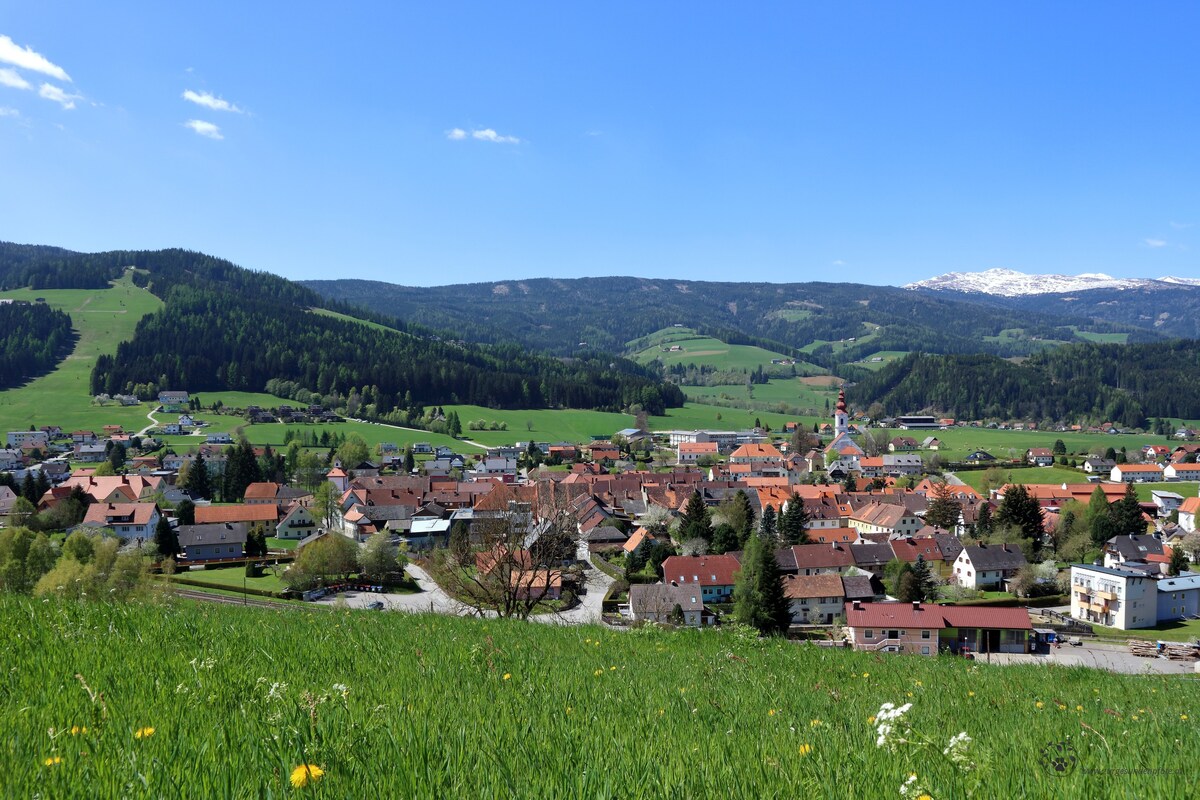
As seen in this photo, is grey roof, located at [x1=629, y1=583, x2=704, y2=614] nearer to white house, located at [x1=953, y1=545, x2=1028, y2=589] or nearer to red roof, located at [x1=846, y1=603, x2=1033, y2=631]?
red roof, located at [x1=846, y1=603, x2=1033, y2=631]

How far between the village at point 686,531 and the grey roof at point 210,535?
0.18 meters

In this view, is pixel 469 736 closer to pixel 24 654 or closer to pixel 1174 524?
pixel 24 654

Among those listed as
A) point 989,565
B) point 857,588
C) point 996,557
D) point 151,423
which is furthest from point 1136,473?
point 151,423

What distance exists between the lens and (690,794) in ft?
8.32

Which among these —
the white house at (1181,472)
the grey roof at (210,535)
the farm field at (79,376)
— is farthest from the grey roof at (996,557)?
the farm field at (79,376)

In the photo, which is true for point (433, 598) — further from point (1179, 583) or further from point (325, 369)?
point (325, 369)

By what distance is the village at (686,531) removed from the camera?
118 feet

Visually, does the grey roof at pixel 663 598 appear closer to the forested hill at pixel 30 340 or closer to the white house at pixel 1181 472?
the white house at pixel 1181 472

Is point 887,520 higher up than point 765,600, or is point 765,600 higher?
point 765,600

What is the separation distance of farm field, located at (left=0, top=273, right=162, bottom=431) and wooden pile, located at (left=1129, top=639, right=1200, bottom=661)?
434 ft

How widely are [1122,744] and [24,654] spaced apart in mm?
6799

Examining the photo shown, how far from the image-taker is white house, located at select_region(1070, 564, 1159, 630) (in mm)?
44438

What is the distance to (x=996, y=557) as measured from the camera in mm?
53469

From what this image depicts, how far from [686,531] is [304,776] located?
59.2m
